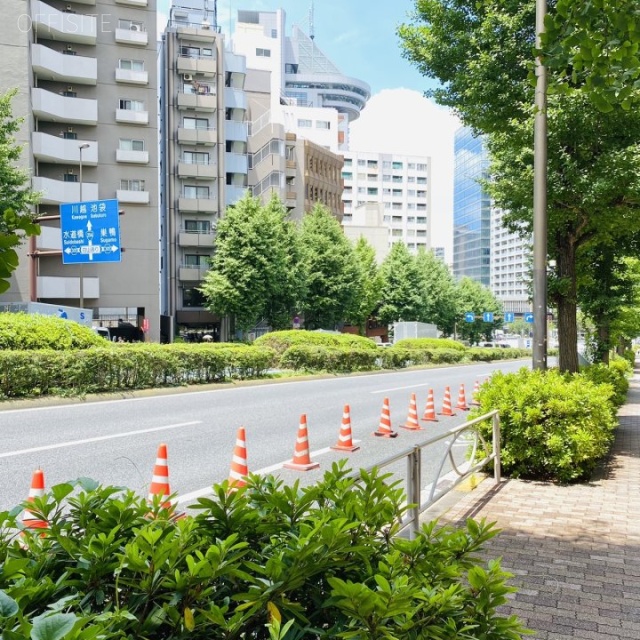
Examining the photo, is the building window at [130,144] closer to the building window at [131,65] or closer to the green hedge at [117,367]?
the building window at [131,65]

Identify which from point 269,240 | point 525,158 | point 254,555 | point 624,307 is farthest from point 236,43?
point 254,555

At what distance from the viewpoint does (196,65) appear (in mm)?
49156

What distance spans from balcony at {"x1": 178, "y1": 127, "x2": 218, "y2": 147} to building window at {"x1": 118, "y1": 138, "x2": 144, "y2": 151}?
7.45 m

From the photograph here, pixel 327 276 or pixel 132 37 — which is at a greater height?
pixel 132 37

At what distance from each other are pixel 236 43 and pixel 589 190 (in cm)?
10745

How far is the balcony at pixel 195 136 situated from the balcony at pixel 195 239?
734cm

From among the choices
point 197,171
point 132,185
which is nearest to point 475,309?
point 197,171

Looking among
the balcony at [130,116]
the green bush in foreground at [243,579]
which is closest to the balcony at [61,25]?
the balcony at [130,116]

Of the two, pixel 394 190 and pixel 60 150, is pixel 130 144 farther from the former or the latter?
pixel 394 190

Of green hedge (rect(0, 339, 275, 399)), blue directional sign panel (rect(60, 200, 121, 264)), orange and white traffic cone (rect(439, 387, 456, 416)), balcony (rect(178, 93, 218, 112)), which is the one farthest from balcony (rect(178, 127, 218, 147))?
orange and white traffic cone (rect(439, 387, 456, 416))

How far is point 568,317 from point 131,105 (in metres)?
37.6

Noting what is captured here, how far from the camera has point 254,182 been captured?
203 ft

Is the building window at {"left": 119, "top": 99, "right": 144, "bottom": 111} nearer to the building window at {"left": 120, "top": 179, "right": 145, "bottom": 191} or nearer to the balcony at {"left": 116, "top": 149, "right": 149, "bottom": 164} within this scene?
the balcony at {"left": 116, "top": 149, "right": 149, "bottom": 164}

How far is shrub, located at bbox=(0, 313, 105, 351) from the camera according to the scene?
49.3 feet
